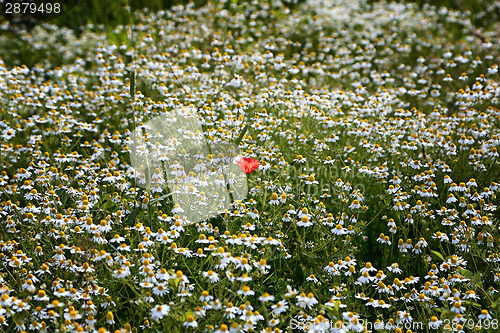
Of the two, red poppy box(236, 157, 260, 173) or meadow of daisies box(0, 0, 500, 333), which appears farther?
red poppy box(236, 157, 260, 173)

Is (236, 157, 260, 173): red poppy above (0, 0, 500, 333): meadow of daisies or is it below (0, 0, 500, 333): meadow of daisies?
above

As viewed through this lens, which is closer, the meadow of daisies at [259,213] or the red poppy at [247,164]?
the meadow of daisies at [259,213]

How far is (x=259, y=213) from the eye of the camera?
3812 millimetres

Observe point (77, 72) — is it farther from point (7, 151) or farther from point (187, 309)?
point (187, 309)

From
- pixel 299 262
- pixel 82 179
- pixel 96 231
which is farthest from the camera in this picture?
pixel 82 179

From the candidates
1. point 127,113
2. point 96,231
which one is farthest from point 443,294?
point 127,113

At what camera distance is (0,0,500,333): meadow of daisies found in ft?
9.48

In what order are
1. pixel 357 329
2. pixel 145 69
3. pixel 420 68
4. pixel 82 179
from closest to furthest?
pixel 357 329, pixel 82 179, pixel 145 69, pixel 420 68

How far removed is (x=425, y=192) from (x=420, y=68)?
3190 mm

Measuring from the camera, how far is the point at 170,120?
4727 mm

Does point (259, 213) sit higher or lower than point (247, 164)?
lower

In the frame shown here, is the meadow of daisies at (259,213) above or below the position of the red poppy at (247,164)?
below

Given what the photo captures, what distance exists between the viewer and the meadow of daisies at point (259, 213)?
9.48ft

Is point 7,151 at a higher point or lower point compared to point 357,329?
higher
